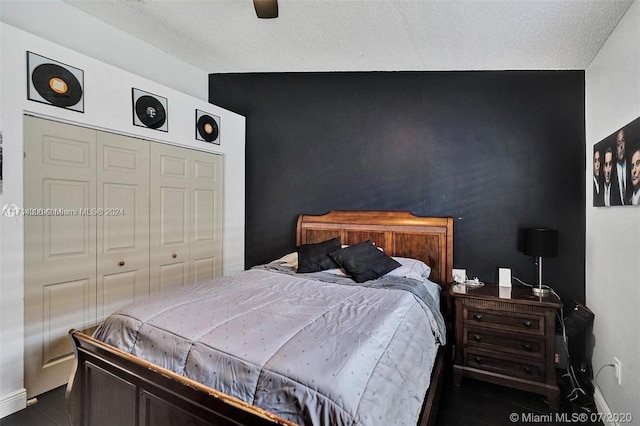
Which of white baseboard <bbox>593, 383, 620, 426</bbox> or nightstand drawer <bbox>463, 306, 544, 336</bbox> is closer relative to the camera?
white baseboard <bbox>593, 383, 620, 426</bbox>

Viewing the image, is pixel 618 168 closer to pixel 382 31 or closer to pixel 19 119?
pixel 382 31

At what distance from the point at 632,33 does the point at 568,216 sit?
1455 millimetres

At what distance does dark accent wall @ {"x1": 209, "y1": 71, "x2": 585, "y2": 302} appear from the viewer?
112 inches

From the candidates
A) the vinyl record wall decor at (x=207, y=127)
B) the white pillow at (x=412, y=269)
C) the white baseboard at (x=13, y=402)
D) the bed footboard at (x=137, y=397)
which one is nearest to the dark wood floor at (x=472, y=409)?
the white baseboard at (x=13, y=402)

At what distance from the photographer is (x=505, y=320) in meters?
2.44

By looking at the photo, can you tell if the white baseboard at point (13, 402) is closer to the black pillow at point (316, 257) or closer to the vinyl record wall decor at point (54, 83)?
the vinyl record wall decor at point (54, 83)

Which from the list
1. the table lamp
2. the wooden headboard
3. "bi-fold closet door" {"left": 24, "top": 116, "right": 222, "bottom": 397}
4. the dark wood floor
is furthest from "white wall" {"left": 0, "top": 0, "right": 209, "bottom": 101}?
the table lamp

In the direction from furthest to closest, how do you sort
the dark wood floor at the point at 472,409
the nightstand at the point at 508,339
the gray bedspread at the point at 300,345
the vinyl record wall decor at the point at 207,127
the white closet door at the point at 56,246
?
the vinyl record wall decor at the point at 207,127 → the nightstand at the point at 508,339 → the white closet door at the point at 56,246 → the dark wood floor at the point at 472,409 → the gray bedspread at the point at 300,345

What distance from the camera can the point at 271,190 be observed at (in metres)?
3.79

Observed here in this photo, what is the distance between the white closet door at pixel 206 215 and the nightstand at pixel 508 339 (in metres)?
2.49

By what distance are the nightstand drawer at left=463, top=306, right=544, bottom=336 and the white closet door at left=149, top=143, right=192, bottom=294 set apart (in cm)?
267

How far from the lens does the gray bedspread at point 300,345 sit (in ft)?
3.84

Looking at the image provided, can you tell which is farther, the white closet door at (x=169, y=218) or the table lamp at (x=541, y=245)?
the white closet door at (x=169, y=218)

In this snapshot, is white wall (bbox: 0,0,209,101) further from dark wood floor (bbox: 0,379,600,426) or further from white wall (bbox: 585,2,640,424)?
white wall (bbox: 585,2,640,424)
